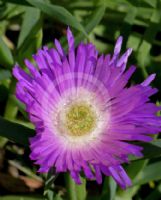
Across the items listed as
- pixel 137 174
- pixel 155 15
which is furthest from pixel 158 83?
pixel 137 174

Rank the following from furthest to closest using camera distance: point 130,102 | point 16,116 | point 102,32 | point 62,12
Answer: point 102,32 < point 16,116 < point 62,12 < point 130,102

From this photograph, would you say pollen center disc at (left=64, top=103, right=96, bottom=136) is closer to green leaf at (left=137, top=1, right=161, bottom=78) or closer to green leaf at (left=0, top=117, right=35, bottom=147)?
green leaf at (left=0, top=117, right=35, bottom=147)

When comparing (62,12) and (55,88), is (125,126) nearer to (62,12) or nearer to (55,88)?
(55,88)

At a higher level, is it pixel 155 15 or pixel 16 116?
pixel 155 15

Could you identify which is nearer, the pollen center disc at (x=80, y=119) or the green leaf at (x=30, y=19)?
the pollen center disc at (x=80, y=119)

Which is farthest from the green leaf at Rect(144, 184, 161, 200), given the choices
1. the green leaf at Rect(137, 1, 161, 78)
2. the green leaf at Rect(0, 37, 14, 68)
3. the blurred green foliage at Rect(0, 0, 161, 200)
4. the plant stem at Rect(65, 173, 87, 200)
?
the green leaf at Rect(0, 37, 14, 68)

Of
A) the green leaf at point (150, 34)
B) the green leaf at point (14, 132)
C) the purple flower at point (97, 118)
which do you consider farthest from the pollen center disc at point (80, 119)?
the green leaf at point (150, 34)

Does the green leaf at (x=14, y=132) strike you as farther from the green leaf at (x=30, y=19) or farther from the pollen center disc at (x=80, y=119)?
the green leaf at (x=30, y=19)
